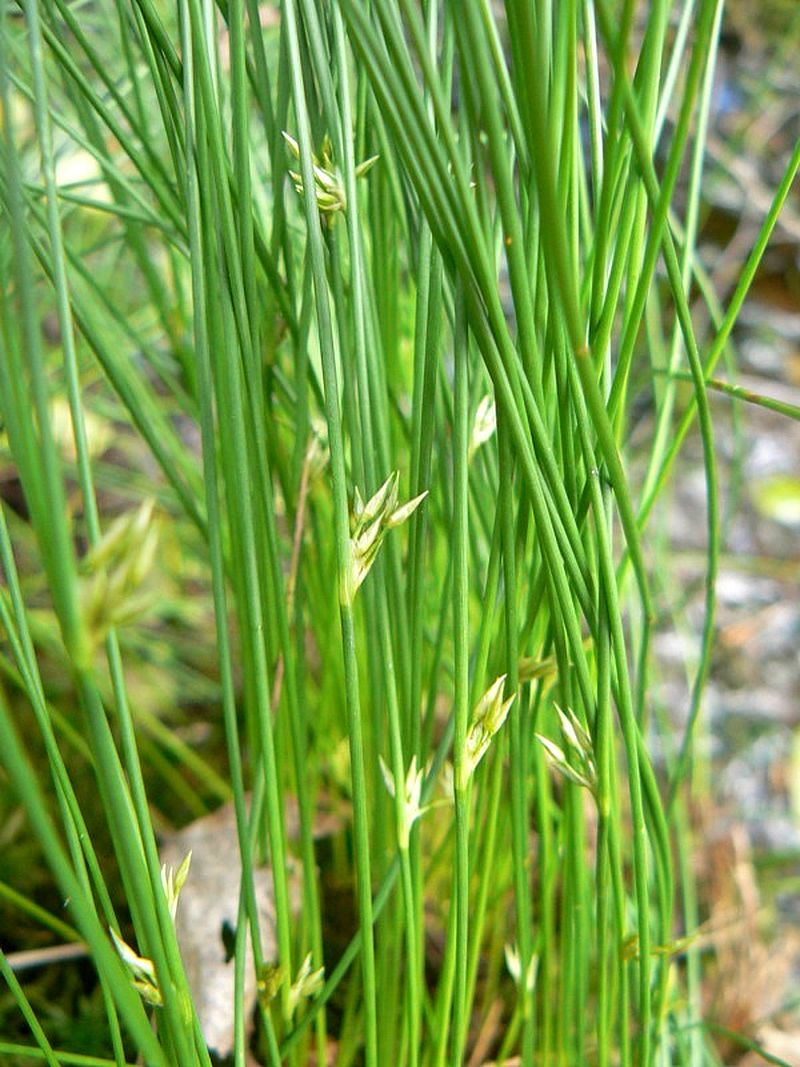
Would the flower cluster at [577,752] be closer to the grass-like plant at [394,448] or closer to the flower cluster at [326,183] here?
the grass-like plant at [394,448]

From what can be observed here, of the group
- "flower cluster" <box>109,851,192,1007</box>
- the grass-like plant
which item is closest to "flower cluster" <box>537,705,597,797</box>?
the grass-like plant

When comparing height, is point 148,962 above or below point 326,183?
below

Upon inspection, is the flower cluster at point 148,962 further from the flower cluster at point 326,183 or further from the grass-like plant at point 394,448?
the flower cluster at point 326,183

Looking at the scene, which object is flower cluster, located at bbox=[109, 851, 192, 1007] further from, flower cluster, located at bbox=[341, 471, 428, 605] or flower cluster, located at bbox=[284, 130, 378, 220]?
flower cluster, located at bbox=[284, 130, 378, 220]

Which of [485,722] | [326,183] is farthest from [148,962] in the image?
[326,183]

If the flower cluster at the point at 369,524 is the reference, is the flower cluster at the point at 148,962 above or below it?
below

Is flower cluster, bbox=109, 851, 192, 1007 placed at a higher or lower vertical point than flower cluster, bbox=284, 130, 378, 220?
lower

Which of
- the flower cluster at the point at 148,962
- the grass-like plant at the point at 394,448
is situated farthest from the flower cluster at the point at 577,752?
the flower cluster at the point at 148,962

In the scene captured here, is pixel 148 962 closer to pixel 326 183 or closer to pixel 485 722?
pixel 485 722

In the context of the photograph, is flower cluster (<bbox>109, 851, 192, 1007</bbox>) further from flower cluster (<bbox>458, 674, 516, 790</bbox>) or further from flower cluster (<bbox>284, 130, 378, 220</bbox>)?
flower cluster (<bbox>284, 130, 378, 220</bbox>)

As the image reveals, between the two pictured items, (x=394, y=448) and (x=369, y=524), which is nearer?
(x=369, y=524)

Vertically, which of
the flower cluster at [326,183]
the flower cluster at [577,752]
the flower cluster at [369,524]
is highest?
the flower cluster at [326,183]

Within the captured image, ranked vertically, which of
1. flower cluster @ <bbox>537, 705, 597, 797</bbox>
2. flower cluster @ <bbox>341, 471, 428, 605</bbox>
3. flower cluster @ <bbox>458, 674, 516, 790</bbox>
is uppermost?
flower cluster @ <bbox>341, 471, 428, 605</bbox>
